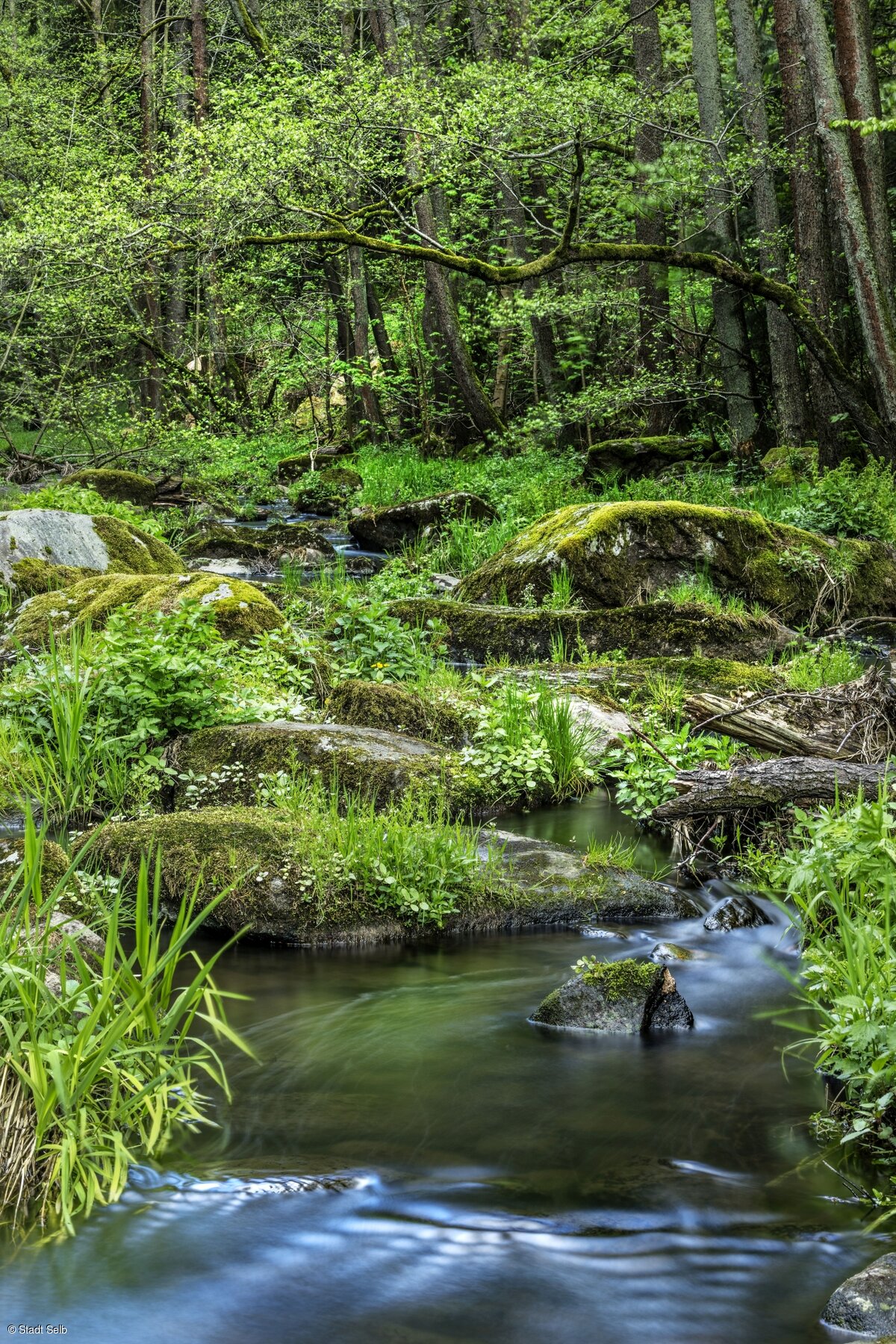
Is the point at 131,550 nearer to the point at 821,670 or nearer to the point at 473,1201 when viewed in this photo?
the point at 821,670

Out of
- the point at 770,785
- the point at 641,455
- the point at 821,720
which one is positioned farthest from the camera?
the point at 641,455

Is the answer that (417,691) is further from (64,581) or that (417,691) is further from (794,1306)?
(794,1306)

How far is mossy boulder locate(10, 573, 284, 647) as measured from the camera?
8.30 metres

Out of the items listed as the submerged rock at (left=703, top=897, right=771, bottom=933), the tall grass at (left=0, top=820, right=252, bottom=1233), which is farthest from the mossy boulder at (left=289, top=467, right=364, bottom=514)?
the tall grass at (left=0, top=820, right=252, bottom=1233)

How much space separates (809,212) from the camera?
46.2 feet

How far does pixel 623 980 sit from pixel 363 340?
2142 cm

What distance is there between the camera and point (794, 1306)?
2.56 m

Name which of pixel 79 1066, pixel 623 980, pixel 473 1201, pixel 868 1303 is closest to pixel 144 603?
pixel 623 980

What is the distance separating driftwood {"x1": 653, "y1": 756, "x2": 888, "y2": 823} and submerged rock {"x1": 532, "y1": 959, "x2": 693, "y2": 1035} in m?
1.36

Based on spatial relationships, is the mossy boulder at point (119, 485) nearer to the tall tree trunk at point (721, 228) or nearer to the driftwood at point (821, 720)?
the tall tree trunk at point (721, 228)

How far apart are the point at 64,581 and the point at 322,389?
22.4 meters

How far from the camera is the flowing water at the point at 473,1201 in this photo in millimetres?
2529

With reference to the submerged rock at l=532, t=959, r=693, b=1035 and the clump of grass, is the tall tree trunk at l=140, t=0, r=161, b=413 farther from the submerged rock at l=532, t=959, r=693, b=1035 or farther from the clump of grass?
the submerged rock at l=532, t=959, r=693, b=1035

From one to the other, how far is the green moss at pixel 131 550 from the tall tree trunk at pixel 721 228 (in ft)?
28.5
